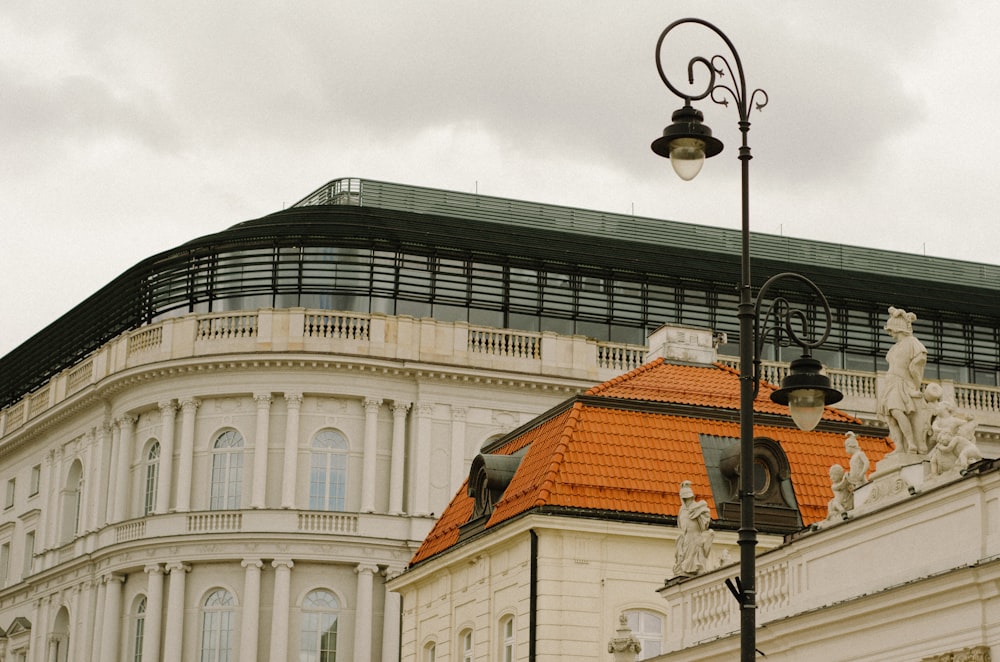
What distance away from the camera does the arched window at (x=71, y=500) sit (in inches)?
2790

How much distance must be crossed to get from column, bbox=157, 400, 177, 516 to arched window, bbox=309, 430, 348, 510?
4951mm

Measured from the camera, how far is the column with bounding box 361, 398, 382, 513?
205 ft

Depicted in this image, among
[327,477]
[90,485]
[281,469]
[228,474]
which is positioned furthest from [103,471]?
[327,477]

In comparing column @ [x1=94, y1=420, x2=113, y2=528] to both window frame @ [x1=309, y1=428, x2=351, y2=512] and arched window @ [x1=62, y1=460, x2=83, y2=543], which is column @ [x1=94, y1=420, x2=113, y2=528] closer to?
arched window @ [x1=62, y1=460, x2=83, y2=543]

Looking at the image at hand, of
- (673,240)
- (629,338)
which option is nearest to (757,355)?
(629,338)

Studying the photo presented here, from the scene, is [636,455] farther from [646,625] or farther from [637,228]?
[637,228]

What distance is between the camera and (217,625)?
2457 inches

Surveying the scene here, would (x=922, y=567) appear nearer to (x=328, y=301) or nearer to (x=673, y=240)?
(x=328, y=301)

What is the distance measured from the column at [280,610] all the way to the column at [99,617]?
7.42m

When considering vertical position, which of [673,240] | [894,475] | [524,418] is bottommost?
[894,475]

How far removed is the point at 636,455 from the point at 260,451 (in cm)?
2500

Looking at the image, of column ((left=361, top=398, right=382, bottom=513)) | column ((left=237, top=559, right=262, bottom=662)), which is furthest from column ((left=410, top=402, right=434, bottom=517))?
column ((left=237, top=559, right=262, bottom=662))

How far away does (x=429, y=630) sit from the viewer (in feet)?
140

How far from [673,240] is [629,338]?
1162 centimetres
